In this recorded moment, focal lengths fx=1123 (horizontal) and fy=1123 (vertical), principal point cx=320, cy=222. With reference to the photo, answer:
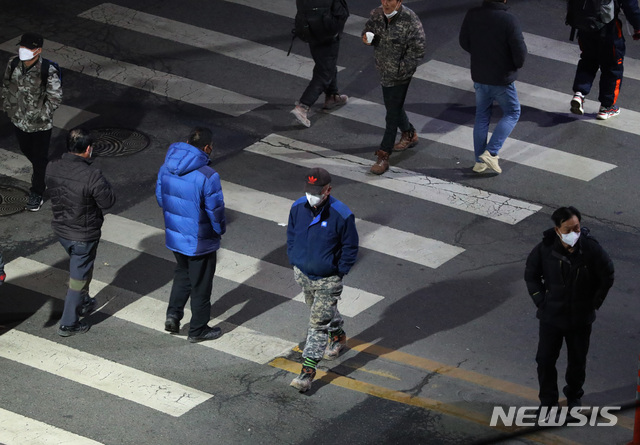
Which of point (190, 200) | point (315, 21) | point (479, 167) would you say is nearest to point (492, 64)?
point (479, 167)

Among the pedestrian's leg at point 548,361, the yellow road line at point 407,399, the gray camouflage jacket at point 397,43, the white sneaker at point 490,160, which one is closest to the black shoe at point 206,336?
the yellow road line at point 407,399

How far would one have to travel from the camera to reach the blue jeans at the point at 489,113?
1309 centimetres

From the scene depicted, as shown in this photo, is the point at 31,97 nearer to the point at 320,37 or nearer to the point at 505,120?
the point at 320,37

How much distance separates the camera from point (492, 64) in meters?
12.9

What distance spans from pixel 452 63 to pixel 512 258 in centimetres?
535

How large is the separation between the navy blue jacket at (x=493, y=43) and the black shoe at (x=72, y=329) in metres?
5.57

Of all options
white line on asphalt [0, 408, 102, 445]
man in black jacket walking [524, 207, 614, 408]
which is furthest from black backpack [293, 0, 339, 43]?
white line on asphalt [0, 408, 102, 445]

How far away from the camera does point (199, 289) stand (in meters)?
9.96

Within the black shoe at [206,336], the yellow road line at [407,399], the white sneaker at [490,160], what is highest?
the white sneaker at [490,160]

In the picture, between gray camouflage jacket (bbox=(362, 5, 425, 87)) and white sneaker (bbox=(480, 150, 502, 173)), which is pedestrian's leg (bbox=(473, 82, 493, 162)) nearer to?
white sneaker (bbox=(480, 150, 502, 173))

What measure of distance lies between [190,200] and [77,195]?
102cm

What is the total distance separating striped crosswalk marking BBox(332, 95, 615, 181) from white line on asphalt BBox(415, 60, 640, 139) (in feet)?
3.55

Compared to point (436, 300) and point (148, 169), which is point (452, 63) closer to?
point (148, 169)

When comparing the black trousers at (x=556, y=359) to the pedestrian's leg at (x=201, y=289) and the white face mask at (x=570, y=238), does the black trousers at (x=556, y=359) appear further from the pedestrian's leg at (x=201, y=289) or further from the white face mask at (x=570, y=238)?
the pedestrian's leg at (x=201, y=289)
